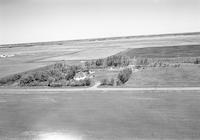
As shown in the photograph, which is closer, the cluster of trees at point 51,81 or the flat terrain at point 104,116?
the flat terrain at point 104,116

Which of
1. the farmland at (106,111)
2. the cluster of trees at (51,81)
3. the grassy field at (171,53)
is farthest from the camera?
the grassy field at (171,53)

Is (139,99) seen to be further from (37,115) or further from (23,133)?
(23,133)

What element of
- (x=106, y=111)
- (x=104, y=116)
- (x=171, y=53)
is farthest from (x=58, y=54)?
(x=104, y=116)

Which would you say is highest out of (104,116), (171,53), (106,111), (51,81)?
(171,53)

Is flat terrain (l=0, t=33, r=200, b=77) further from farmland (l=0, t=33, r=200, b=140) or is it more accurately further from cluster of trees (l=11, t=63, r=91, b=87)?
farmland (l=0, t=33, r=200, b=140)

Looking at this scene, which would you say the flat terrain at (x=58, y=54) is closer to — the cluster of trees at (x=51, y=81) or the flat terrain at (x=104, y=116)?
the cluster of trees at (x=51, y=81)

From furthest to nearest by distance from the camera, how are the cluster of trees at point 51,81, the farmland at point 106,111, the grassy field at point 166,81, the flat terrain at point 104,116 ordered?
the cluster of trees at point 51,81, the grassy field at point 166,81, the farmland at point 106,111, the flat terrain at point 104,116

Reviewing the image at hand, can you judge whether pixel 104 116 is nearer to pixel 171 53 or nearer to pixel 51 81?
pixel 51 81

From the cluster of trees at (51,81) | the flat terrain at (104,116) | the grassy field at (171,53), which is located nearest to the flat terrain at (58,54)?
the grassy field at (171,53)
